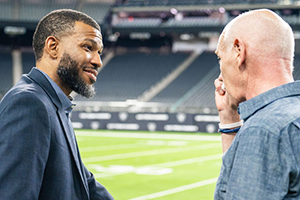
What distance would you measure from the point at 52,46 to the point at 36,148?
0.71m

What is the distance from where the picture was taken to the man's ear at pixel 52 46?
8.33 ft

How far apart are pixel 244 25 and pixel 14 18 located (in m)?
31.9

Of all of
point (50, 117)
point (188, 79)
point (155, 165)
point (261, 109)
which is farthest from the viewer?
point (188, 79)

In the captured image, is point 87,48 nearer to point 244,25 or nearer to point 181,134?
point 244,25

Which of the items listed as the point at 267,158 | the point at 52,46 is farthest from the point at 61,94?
the point at 267,158

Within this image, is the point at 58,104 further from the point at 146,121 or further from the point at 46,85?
the point at 146,121

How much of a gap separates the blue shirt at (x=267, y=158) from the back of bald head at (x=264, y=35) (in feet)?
0.87

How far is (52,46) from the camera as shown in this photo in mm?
2545

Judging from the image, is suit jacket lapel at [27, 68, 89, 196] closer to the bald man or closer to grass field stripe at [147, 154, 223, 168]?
the bald man

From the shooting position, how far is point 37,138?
6.87 feet

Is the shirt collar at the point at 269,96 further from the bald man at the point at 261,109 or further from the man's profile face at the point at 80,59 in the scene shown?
the man's profile face at the point at 80,59

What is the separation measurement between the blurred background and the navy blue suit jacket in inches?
861

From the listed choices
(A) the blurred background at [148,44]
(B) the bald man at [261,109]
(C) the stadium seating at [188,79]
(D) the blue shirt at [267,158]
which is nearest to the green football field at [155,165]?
(B) the bald man at [261,109]

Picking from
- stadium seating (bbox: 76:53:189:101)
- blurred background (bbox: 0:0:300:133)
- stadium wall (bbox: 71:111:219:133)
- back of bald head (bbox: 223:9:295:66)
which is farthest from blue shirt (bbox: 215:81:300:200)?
stadium seating (bbox: 76:53:189:101)
